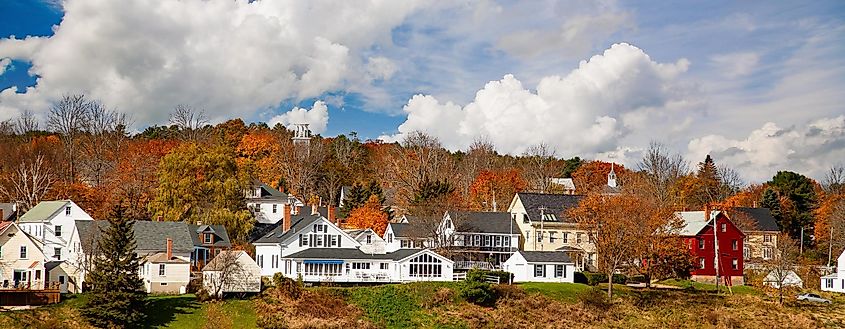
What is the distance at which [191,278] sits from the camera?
2234 inches

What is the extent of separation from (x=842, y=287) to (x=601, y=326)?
2797 centimetres

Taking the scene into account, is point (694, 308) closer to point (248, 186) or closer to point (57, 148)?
point (248, 186)

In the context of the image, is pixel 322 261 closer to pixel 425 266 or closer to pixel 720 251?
pixel 425 266

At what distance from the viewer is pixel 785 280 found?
6725 cm

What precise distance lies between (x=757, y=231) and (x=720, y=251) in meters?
12.9

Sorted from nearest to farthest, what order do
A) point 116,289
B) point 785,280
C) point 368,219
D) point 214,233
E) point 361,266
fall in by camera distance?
point 116,289
point 361,266
point 214,233
point 785,280
point 368,219

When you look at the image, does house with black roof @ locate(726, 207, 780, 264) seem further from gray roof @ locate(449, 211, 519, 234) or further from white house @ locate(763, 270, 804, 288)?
gray roof @ locate(449, 211, 519, 234)

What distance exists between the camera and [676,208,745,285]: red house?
2854 inches

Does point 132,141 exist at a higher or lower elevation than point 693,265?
higher

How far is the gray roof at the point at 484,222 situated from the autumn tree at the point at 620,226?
6728 mm

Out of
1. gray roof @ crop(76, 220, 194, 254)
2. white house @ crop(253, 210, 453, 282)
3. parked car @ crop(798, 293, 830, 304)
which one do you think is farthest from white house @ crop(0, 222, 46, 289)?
parked car @ crop(798, 293, 830, 304)

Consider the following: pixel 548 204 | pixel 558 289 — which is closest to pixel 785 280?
pixel 548 204

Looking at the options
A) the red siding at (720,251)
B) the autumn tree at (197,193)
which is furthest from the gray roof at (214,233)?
the red siding at (720,251)

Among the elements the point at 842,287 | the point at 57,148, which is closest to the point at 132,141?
the point at 57,148
